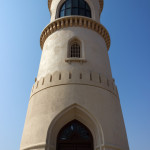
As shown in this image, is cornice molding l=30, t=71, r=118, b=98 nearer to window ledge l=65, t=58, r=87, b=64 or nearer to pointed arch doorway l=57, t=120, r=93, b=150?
window ledge l=65, t=58, r=87, b=64

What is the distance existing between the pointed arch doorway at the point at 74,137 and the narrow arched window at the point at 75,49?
5046 mm

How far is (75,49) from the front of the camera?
489 inches

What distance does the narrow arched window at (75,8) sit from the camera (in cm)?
1461

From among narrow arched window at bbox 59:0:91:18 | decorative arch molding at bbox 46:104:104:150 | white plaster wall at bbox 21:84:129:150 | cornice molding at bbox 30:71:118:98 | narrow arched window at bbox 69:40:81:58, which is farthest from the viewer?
narrow arched window at bbox 59:0:91:18

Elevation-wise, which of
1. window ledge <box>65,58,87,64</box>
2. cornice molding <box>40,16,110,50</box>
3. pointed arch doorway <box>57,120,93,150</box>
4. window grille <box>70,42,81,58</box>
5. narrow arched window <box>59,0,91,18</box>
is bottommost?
pointed arch doorway <box>57,120,93,150</box>

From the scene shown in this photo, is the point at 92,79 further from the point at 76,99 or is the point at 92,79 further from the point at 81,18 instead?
the point at 81,18

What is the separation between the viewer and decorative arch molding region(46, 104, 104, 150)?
8.38 m

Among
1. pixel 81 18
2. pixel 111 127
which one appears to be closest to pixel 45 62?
pixel 81 18

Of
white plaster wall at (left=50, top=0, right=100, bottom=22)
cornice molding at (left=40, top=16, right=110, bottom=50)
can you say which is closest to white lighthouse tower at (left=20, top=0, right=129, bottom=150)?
cornice molding at (left=40, top=16, right=110, bottom=50)

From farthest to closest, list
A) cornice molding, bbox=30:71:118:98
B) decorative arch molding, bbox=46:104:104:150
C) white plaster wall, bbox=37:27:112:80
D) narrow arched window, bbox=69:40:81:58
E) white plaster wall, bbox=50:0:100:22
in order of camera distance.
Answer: white plaster wall, bbox=50:0:100:22, narrow arched window, bbox=69:40:81:58, white plaster wall, bbox=37:27:112:80, cornice molding, bbox=30:71:118:98, decorative arch molding, bbox=46:104:104:150

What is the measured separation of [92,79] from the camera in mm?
10297

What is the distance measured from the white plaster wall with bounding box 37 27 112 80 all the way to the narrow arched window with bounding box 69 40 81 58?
1.44 feet

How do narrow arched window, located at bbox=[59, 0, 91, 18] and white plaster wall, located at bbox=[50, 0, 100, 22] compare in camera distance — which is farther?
white plaster wall, located at bbox=[50, 0, 100, 22]

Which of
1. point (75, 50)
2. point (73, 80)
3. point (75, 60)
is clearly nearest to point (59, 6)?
point (75, 50)
